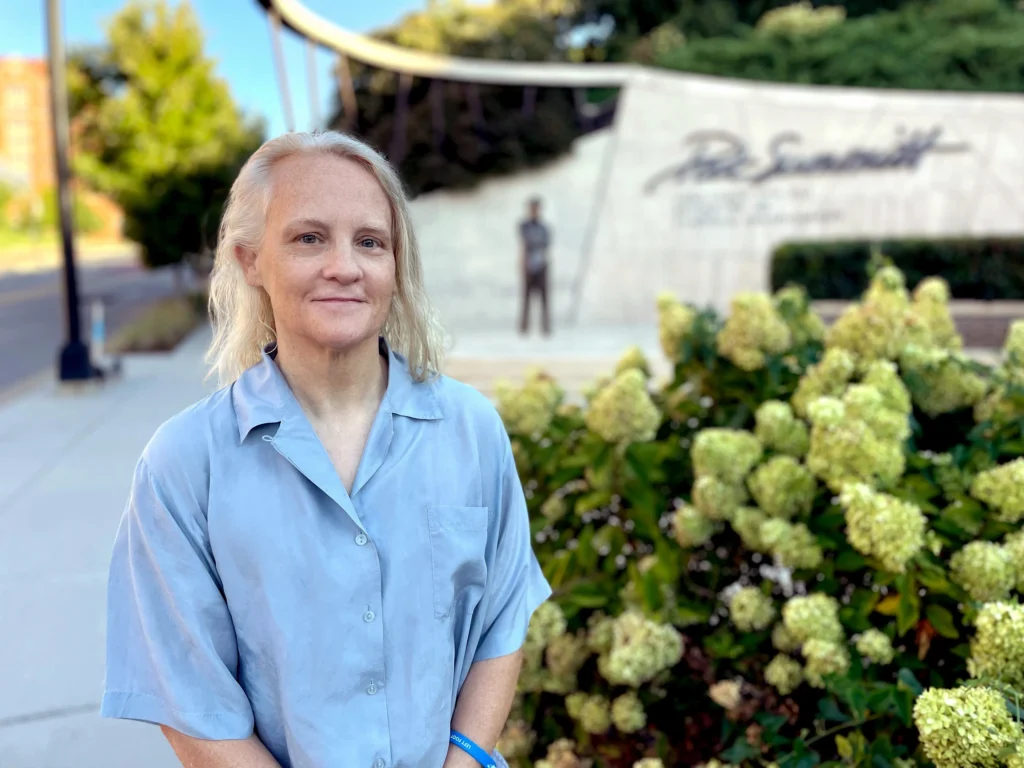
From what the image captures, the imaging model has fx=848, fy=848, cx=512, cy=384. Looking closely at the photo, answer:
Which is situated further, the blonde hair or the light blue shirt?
the blonde hair

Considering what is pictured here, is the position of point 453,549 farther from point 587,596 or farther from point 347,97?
point 347,97

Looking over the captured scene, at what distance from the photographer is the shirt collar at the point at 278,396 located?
120cm

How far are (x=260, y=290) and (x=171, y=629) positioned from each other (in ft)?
1.75

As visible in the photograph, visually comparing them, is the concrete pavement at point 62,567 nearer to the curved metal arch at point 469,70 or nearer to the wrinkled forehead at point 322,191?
the wrinkled forehead at point 322,191

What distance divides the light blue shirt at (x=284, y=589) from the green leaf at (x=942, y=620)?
104cm

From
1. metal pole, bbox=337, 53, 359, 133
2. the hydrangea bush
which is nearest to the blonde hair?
the hydrangea bush

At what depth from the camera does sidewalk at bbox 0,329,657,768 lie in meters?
2.58

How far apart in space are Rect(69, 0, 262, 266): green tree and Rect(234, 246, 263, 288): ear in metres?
15.2

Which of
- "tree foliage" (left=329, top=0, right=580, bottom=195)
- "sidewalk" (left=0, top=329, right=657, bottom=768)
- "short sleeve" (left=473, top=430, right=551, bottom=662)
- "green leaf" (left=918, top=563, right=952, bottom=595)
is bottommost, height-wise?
"sidewalk" (left=0, top=329, right=657, bottom=768)

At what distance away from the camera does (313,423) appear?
4.19ft

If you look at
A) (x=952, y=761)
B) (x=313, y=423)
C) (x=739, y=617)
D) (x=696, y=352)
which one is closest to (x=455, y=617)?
(x=313, y=423)

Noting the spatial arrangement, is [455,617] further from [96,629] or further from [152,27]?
[152,27]

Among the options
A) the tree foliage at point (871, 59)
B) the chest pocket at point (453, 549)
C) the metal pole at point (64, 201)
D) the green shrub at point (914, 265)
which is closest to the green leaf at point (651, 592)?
the chest pocket at point (453, 549)

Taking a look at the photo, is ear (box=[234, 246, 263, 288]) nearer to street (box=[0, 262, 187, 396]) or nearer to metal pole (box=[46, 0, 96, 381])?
metal pole (box=[46, 0, 96, 381])
